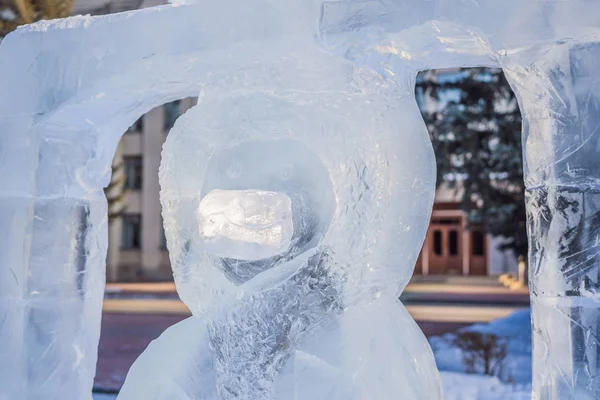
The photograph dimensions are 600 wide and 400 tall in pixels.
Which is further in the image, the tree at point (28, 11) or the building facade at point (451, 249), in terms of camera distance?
→ the building facade at point (451, 249)

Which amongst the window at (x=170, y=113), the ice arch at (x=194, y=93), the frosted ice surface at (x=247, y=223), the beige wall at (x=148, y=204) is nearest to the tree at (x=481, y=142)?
the ice arch at (x=194, y=93)

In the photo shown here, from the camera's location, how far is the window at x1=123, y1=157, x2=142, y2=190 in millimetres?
13859

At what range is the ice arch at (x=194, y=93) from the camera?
1.37 meters

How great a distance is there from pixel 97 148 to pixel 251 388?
2.98ft

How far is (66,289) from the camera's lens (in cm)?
194

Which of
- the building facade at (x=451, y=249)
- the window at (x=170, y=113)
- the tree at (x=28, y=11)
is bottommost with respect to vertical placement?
the building facade at (x=451, y=249)

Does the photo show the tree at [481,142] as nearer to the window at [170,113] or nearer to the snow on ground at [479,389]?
the snow on ground at [479,389]

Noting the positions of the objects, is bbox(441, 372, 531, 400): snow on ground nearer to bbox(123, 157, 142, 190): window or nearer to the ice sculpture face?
the ice sculpture face

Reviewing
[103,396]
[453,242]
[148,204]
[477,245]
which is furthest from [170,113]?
[103,396]

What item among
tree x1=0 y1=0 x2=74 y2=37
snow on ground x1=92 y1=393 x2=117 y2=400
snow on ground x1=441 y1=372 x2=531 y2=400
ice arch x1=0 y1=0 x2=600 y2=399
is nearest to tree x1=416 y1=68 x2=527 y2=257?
snow on ground x1=441 y1=372 x2=531 y2=400

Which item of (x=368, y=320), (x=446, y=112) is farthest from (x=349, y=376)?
(x=446, y=112)

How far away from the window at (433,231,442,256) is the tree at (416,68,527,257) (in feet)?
28.7

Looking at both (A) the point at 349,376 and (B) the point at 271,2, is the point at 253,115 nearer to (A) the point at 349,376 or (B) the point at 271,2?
(B) the point at 271,2

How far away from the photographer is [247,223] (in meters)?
1.58
